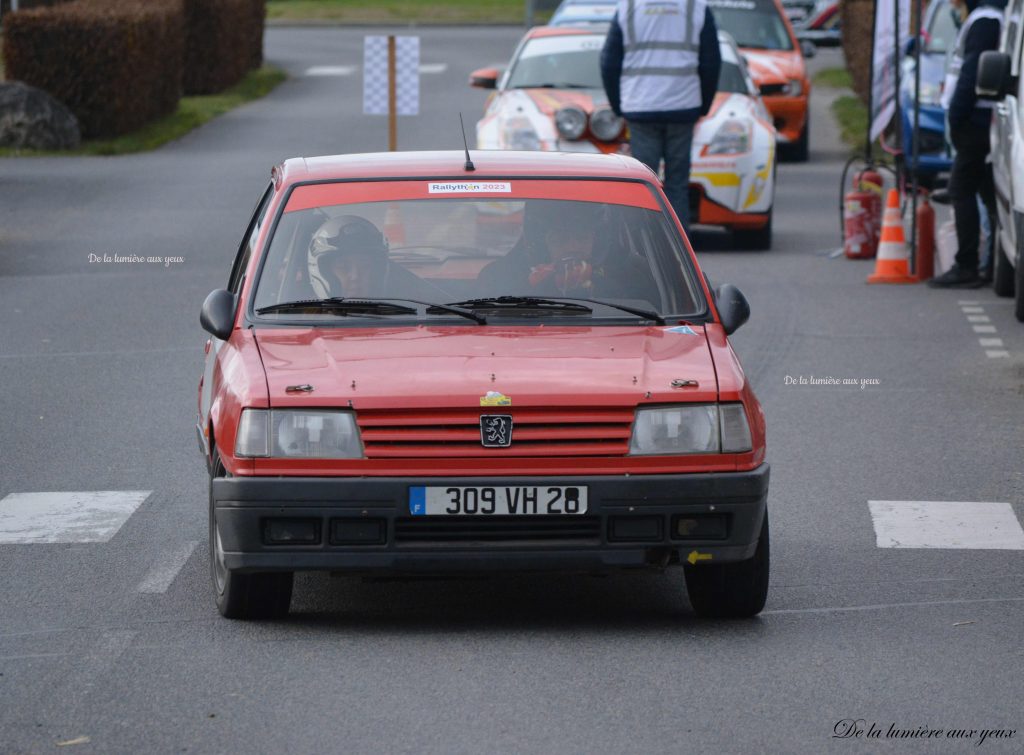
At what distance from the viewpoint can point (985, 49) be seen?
48.4ft

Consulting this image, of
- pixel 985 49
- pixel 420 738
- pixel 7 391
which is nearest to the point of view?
pixel 420 738

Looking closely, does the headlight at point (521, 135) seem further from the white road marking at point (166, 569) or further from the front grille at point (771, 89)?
the white road marking at point (166, 569)

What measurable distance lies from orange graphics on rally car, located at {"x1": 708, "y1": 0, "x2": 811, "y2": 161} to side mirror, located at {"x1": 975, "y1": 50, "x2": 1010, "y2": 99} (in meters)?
9.91

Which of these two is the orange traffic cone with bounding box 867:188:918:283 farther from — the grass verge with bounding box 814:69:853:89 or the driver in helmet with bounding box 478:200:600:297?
the grass verge with bounding box 814:69:853:89

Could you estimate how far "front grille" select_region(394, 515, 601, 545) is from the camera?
242 inches

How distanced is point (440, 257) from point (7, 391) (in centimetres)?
471

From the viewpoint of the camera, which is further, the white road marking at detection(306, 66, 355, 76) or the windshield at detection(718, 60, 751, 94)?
the white road marking at detection(306, 66, 355, 76)

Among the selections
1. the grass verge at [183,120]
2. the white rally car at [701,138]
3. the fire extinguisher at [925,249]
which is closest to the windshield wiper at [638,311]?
the fire extinguisher at [925,249]

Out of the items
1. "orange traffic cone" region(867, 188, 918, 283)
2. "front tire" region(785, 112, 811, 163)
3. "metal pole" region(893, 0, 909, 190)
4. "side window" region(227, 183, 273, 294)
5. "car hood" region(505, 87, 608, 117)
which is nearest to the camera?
"side window" region(227, 183, 273, 294)

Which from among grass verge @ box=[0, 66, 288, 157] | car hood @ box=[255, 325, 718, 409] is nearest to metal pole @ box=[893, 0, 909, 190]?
car hood @ box=[255, 325, 718, 409]

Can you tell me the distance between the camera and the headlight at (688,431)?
20.3 ft

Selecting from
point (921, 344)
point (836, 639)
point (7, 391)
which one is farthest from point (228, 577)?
point (921, 344)

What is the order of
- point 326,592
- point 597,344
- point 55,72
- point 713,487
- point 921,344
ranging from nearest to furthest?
point 713,487 → point 597,344 → point 326,592 → point 921,344 → point 55,72

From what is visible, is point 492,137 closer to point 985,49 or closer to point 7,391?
point 985,49
